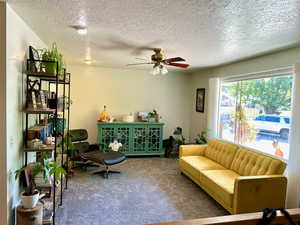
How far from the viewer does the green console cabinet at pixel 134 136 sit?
203 inches

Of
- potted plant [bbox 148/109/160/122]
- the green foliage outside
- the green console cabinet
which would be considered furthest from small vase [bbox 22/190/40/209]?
potted plant [bbox 148/109/160/122]

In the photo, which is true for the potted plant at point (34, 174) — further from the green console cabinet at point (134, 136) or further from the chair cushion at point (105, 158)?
the green console cabinet at point (134, 136)

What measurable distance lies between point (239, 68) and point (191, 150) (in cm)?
196

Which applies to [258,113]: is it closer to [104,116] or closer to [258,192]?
[258,192]

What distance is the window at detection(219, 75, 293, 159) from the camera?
320 cm

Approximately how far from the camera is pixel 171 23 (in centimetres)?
222

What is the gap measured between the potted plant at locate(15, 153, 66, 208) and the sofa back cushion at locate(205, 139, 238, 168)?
277 cm

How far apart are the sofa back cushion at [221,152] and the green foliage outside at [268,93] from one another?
2.96 feet

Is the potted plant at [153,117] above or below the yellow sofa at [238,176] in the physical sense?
above

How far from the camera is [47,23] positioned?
7.79 feet

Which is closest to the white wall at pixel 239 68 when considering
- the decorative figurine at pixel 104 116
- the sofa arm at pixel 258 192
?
the sofa arm at pixel 258 192

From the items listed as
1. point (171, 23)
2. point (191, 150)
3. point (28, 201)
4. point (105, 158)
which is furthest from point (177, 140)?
point (28, 201)

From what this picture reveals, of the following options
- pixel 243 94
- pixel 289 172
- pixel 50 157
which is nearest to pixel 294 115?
pixel 289 172

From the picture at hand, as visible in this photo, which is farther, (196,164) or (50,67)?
(196,164)
